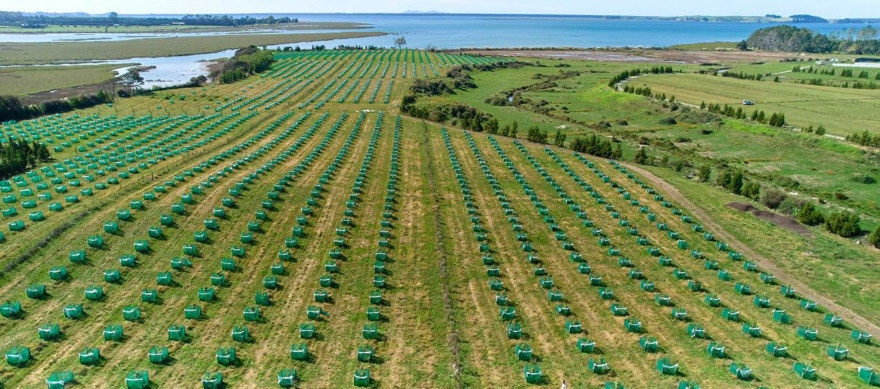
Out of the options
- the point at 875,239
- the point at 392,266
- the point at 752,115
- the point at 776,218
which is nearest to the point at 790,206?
the point at 776,218

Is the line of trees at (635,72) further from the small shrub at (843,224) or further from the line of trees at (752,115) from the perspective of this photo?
the small shrub at (843,224)

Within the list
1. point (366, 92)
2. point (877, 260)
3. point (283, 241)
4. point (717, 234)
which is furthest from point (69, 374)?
point (366, 92)

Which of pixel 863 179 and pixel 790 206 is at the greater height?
pixel 863 179

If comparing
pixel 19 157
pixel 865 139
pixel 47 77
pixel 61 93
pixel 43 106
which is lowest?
pixel 19 157

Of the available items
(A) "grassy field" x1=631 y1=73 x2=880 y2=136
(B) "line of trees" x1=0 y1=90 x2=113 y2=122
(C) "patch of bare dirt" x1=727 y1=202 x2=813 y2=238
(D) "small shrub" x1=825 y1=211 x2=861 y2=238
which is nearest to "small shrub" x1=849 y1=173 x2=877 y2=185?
(A) "grassy field" x1=631 y1=73 x2=880 y2=136

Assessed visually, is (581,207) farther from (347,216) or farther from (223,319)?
(223,319)

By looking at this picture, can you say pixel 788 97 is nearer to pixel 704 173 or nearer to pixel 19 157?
pixel 704 173

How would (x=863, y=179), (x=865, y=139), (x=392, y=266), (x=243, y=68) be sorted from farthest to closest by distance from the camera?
(x=243, y=68)
(x=865, y=139)
(x=863, y=179)
(x=392, y=266)
